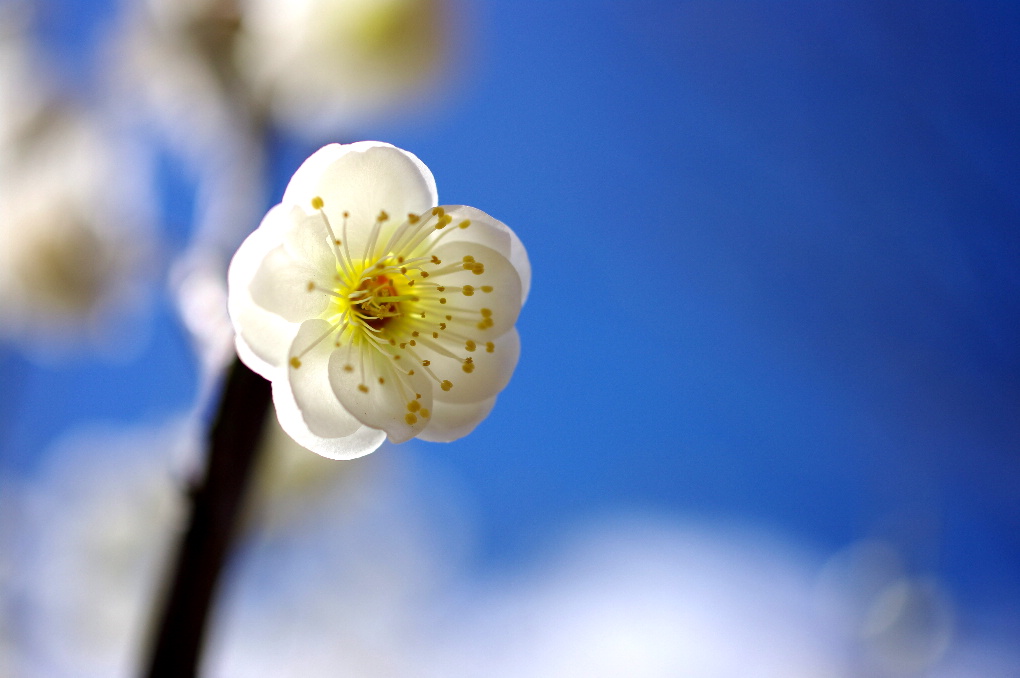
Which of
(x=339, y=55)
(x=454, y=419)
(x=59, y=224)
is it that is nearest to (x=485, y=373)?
(x=454, y=419)

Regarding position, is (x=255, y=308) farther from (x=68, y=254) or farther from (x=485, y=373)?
(x=68, y=254)

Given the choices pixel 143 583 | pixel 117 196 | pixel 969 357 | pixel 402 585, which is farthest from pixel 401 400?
pixel 402 585

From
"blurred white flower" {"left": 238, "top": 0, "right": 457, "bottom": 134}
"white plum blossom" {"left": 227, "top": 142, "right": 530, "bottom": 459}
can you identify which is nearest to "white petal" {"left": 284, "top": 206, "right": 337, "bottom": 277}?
"white plum blossom" {"left": 227, "top": 142, "right": 530, "bottom": 459}

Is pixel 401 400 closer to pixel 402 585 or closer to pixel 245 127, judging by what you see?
pixel 245 127

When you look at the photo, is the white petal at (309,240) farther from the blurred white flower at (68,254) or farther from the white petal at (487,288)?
the blurred white flower at (68,254)

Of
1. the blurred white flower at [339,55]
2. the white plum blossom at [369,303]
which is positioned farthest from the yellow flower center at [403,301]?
the blurred white flower at [339,55]
